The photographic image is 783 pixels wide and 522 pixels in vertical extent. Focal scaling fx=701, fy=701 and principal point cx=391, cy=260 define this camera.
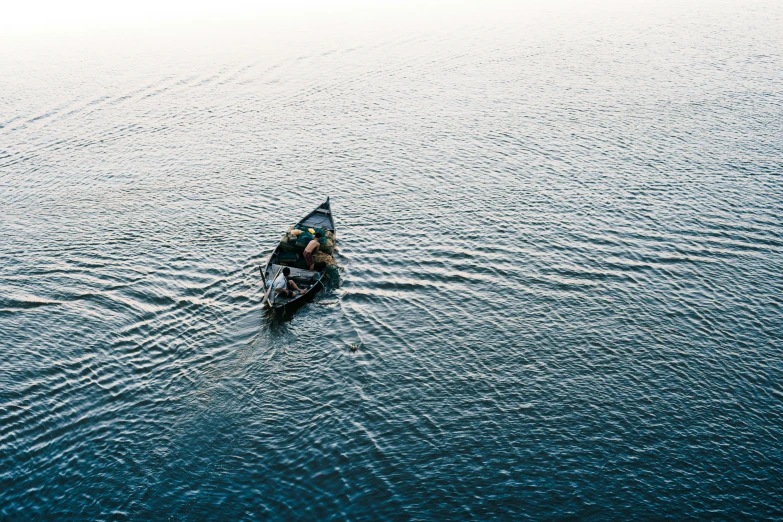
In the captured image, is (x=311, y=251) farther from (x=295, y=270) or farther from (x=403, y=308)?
(x=403, y=308)

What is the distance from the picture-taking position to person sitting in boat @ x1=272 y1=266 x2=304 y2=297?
58812 mm

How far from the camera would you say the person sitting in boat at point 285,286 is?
5881 centimetres

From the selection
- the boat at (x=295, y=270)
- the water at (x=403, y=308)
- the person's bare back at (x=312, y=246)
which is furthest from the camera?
the person's bare back at (x=312, y=246)

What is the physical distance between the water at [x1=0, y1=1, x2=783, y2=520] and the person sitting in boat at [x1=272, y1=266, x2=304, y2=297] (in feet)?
7.50

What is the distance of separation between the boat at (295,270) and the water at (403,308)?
1.58m

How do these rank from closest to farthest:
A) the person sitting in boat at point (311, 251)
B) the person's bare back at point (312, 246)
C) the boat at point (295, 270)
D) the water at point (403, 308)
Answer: the water at point (403, 308) → the boat at point (295, 270) → the person sitting in boat at point (311, 251) → the person's bare back at point (312, 246)

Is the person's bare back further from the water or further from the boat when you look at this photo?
the water

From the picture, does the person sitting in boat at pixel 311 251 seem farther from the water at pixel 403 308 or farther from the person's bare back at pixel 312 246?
the water at pixel 403 308

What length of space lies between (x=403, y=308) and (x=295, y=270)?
11.0 m

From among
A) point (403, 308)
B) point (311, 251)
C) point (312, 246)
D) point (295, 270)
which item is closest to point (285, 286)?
point (295, 270)

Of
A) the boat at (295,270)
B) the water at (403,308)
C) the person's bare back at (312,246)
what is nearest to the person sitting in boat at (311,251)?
the person's bare back at (312,246)

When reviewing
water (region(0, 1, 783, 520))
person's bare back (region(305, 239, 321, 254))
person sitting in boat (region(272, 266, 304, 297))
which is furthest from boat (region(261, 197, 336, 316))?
water (region(0, 1, 783, 520))

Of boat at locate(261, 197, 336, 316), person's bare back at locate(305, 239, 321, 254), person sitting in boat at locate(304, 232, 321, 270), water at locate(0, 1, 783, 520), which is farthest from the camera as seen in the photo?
person's bare back at locate(305, 239, 321, 254)

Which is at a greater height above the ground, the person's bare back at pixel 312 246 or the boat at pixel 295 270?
the person's bare back at pixel 312 246
